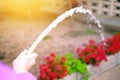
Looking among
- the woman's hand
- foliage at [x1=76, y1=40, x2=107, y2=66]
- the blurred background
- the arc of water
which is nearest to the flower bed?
foliage at [x1=76, y1=40, x2=107, y2=66]

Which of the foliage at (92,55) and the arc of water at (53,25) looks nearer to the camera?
the foliage at (92,55)

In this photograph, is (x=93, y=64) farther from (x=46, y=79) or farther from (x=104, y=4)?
(x=104, y=4)


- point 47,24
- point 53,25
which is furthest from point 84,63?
point 47,24

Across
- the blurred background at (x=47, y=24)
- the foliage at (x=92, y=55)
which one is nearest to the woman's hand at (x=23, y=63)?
the foliage at (x=92, y=55)

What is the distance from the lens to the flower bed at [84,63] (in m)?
3.21

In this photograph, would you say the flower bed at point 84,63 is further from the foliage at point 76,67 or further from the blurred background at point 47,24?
the blurred background at point 47,24

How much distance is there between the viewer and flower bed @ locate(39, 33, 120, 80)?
3.21 m

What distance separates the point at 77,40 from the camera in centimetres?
564

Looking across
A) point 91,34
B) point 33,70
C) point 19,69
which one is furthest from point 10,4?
point 19,69

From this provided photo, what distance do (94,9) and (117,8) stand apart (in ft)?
1.92

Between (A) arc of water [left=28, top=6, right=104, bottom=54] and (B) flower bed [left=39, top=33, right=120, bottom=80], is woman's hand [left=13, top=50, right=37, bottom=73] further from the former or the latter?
(B) flower bed [left=39, top=33, right=120, bottom=80]

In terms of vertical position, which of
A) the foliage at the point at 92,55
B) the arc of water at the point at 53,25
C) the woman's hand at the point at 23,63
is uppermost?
the arc of water at the point at 53,25

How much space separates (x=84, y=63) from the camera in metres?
3.66

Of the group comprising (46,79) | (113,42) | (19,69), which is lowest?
(19,69)
